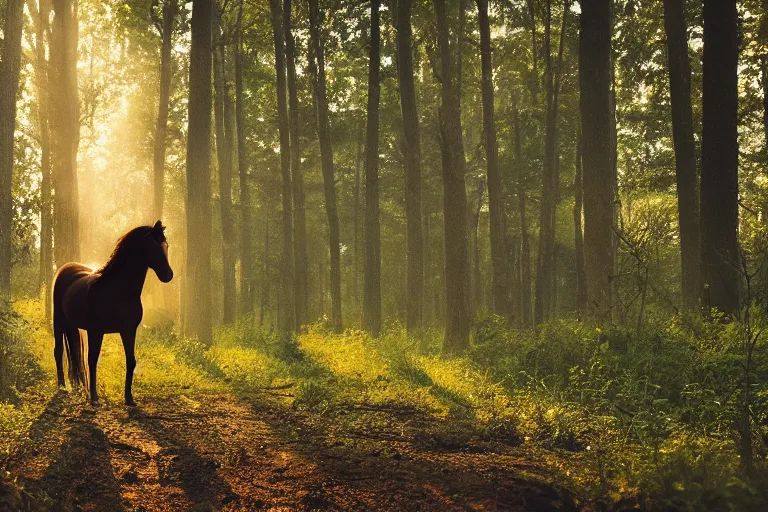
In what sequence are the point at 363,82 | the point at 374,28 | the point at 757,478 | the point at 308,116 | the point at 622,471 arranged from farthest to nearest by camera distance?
the point at 363,82, the point at 308,116, the point at 374,28, the point at 622,471, the point at 757,478

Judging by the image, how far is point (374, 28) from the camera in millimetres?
22766

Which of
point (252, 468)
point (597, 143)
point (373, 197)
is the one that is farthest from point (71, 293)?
point (373, 197)

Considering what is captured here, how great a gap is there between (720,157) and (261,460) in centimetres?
947

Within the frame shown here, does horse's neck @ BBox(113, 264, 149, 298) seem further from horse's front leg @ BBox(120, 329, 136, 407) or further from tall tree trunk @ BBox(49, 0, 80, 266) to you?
tall tree trunk @ BBox(49, 0, 80, 266)

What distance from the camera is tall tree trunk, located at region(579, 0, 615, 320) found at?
45.9ft

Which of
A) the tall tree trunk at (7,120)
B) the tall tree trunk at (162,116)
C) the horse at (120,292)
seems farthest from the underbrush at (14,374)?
the tall tree trunk at (162,116)

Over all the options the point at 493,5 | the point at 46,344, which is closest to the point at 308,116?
the point at 493,5

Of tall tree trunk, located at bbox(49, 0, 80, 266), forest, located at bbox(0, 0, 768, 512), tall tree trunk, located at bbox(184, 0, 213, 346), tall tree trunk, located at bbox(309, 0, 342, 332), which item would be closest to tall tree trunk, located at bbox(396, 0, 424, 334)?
forest, located at bbox(0, 0, 768, 512)

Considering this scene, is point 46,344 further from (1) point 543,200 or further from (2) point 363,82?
(2) point 363,82

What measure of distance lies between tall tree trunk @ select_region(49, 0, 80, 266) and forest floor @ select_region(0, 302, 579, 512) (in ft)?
16.3

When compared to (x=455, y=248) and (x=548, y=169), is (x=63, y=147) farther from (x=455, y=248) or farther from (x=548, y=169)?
(x=548, y=169)

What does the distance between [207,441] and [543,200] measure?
73.0ft

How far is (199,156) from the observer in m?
17.1

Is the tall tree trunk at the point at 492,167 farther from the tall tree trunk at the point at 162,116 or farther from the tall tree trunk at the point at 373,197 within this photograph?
the tall tree trunk at the point at 162,116
